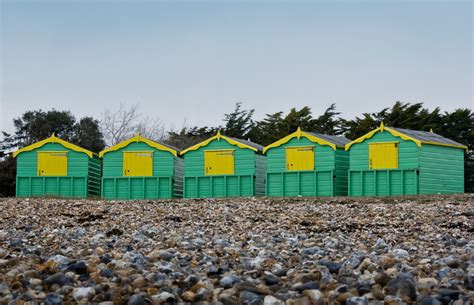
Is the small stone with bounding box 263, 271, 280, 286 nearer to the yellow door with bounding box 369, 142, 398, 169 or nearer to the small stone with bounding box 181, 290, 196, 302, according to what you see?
the small stone with bounding box 181, 290, 196, 302

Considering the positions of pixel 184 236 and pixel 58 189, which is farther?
pixel 58 189

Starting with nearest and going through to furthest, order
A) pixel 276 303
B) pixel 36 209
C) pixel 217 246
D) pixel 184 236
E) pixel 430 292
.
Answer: pixel 276 303 < pixel 430 292 < pixel 217 246 < pixel 184 236 < pixel 36 209

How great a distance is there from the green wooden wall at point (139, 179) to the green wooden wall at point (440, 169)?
8.81m

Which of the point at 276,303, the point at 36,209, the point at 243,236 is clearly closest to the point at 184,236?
the point at 243,236

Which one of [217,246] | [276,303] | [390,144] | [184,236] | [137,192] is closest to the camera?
[276,303]

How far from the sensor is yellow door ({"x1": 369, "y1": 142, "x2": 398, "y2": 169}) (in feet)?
75.3

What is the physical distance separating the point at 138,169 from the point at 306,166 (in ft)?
20.2

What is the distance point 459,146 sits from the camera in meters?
24.5

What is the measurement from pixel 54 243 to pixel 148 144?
1673cm

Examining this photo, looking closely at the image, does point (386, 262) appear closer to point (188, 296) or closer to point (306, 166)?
point (188, 296)

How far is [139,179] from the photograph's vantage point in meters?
25.5

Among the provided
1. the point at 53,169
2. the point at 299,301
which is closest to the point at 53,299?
the point at 299,301

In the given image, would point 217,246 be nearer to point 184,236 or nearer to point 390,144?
point 184,236

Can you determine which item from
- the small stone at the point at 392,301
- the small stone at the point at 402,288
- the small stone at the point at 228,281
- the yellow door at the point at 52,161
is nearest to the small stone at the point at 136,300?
the small stone at the point at 228,281
